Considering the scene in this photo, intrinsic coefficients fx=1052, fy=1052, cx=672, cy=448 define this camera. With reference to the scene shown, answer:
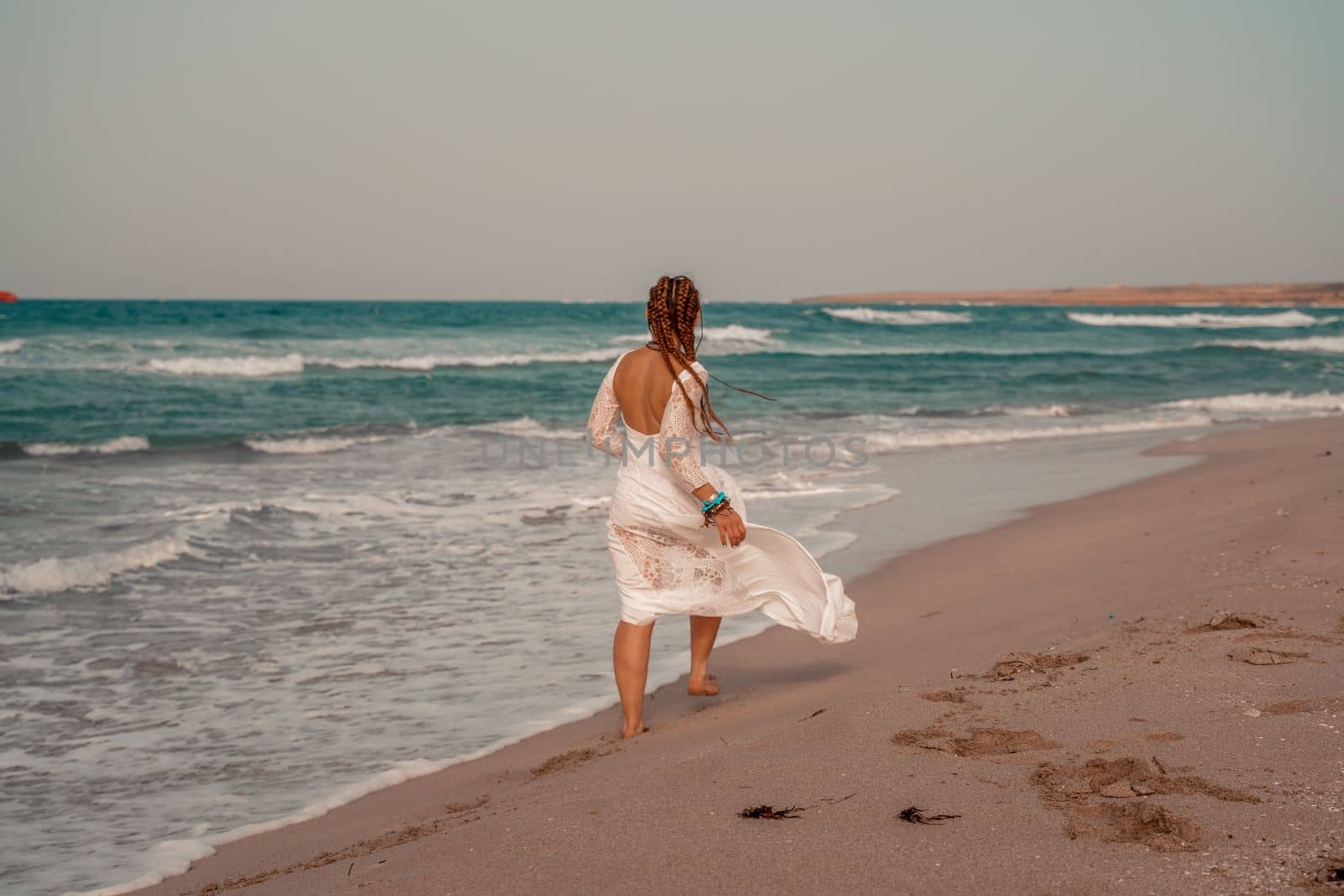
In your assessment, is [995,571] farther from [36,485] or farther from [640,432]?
[36,485]

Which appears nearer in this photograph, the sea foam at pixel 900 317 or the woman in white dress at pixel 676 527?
the woman in white dress at pixel 676 527

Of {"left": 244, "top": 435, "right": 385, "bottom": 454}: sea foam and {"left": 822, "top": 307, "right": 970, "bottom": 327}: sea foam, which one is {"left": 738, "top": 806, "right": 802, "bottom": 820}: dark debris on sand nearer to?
{"left": 244, "top": 435, "right": 385, "bottom": 454}: sea foam

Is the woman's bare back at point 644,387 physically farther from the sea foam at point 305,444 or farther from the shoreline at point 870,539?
the sea foam at point 305,444

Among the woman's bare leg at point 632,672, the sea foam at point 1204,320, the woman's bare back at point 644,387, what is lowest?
Answer: the woman's bare leg at point 632,672

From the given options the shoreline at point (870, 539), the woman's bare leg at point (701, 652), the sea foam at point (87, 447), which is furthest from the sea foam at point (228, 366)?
the woman's bare leg at point (701, 652)

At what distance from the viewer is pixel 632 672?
418 centimetres

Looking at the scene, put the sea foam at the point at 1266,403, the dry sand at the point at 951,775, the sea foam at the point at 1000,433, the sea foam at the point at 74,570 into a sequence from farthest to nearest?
1. the sea foam at the point at 1266,403
2. the sea foam at the point at 1000,433
3. the sea foam at the point at 74,570
4. the dry sand at the point at 951,775

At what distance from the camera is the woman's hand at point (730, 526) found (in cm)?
393

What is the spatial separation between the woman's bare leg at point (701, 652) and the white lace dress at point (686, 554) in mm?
257

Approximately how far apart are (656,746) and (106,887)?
71.4 inches

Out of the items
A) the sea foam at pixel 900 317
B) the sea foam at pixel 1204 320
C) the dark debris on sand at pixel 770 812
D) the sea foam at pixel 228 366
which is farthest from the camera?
the sea foam at pixel 1204 320

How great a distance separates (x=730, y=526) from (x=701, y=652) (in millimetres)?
889

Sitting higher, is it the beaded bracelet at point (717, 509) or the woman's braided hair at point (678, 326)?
the woman's braided hair at point (678, 326)

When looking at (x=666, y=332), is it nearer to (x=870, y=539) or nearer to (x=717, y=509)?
(x=717, y=509)
